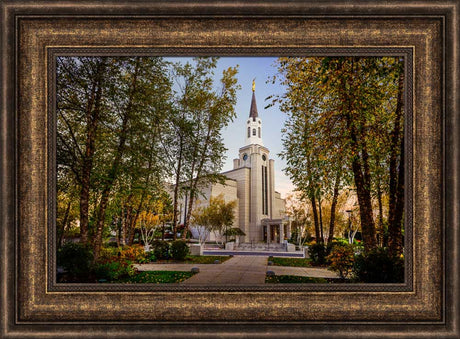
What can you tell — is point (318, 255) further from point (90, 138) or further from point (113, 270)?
point (90, 138)

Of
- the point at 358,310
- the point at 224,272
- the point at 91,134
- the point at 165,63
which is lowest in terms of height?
the point at 358,310

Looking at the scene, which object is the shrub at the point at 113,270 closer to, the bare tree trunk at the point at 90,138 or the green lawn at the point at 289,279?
the bare tree trunk at the point at 90,138

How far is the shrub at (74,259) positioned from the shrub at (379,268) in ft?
10.9

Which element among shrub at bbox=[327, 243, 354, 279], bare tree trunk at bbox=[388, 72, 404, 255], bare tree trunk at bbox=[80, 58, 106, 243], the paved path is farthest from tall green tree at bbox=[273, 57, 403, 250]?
bare tree trunk at bbox=[80, 58, 106, 243]

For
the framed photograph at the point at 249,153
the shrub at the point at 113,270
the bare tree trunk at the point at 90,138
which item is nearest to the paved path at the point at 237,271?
the framed photograph at the point at 249,153

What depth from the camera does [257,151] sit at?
293 cm

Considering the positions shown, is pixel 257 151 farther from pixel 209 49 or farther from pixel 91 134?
pixel 91 134

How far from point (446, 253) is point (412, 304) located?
2.19ft

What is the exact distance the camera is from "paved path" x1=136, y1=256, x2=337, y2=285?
8.68 ft

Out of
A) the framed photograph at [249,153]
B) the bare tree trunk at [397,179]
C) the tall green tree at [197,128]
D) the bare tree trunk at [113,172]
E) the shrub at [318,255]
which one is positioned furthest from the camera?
the shrub at [318,255]

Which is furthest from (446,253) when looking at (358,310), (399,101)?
(399,101)

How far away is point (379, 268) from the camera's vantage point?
2.70 meters

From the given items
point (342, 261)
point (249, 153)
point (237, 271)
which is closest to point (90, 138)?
point (249, 153)

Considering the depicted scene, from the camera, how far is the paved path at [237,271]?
2.65 m
